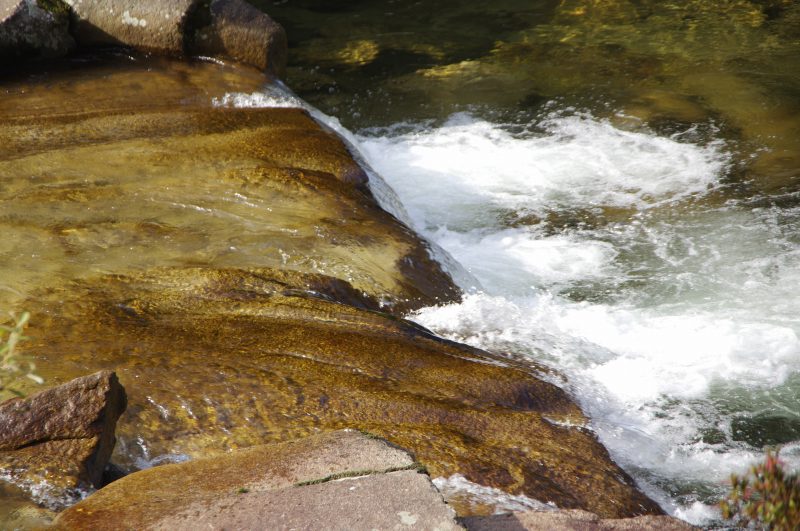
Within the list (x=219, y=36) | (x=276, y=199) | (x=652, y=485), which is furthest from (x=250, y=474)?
(x=219, y=36)

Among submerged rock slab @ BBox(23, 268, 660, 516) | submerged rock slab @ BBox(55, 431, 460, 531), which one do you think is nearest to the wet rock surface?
submerged rock slab @ BBox(23, 268, 660, 516)

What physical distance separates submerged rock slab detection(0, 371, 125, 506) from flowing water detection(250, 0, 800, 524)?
222 centimetres

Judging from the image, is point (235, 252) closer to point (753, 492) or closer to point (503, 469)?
point (503, 469)

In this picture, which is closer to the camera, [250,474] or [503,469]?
[250,474]

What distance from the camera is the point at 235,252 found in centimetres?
518

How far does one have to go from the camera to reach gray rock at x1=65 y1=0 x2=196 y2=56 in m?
7.88

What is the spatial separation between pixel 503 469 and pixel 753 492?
3.91 ft

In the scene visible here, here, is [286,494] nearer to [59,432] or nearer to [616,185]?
[59,432]

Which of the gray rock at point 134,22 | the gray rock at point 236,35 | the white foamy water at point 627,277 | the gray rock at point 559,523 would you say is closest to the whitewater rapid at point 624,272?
the white foamy water at point 627,277

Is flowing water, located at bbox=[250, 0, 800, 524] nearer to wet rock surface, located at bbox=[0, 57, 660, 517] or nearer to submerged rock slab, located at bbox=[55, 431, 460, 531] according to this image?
wet rock surface, located at bbox=[0, 57, 660, 517]

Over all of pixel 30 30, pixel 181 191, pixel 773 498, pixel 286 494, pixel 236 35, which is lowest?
pixel 181 191

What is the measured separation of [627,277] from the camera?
6.40 meters

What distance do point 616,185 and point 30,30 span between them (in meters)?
5.04

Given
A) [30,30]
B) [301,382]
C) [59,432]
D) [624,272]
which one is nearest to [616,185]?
[624,272]
